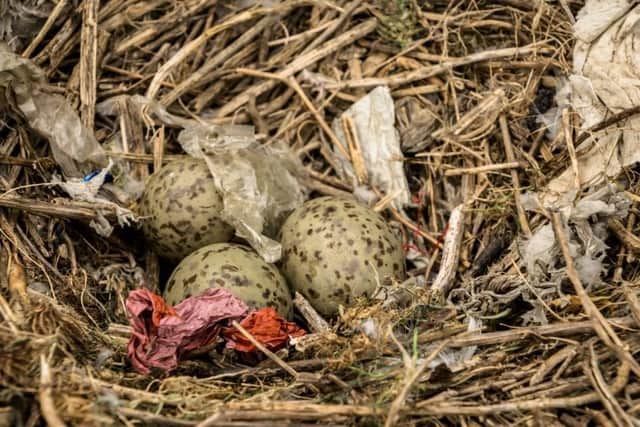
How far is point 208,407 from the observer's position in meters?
1.67

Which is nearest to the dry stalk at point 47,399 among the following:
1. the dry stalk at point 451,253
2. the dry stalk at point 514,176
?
the dry stalk at point 451,253

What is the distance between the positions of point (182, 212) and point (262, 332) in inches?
22.0

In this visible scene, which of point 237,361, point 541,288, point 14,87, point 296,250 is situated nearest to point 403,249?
point 296,250

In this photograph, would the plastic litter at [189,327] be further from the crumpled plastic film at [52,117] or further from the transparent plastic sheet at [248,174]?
the crumpled plastic film at [52,117]

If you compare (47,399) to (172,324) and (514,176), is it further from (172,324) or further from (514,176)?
(514,176)

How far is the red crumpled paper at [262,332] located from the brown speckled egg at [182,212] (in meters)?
0.44

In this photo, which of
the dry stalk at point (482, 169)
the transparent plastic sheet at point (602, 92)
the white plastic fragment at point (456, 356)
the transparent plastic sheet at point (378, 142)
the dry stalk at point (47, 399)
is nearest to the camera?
the dry stalk at point (47, 399)

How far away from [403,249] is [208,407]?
108cm

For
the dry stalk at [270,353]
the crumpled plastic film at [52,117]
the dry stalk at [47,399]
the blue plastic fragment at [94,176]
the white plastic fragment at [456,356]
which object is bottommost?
the white plastic fragment at [456,356]

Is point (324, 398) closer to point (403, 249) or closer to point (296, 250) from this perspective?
point (296, 250)

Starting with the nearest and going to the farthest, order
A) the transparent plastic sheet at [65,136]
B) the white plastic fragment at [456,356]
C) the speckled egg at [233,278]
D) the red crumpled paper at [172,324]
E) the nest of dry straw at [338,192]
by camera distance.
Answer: the nest of dry straw at [338,192] → the white plastic fragment at [456,356] → the red crumpled paper at [172,324] → the speckled egg at [233,278] → the transparent plastic sheet at [65,136]

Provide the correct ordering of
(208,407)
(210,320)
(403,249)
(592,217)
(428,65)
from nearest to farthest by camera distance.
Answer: (208,407)
(210,320)
(592,217)
(403,249)
(428,65)

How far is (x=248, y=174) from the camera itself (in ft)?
8.36

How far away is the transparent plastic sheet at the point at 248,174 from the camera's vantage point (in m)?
2.43
